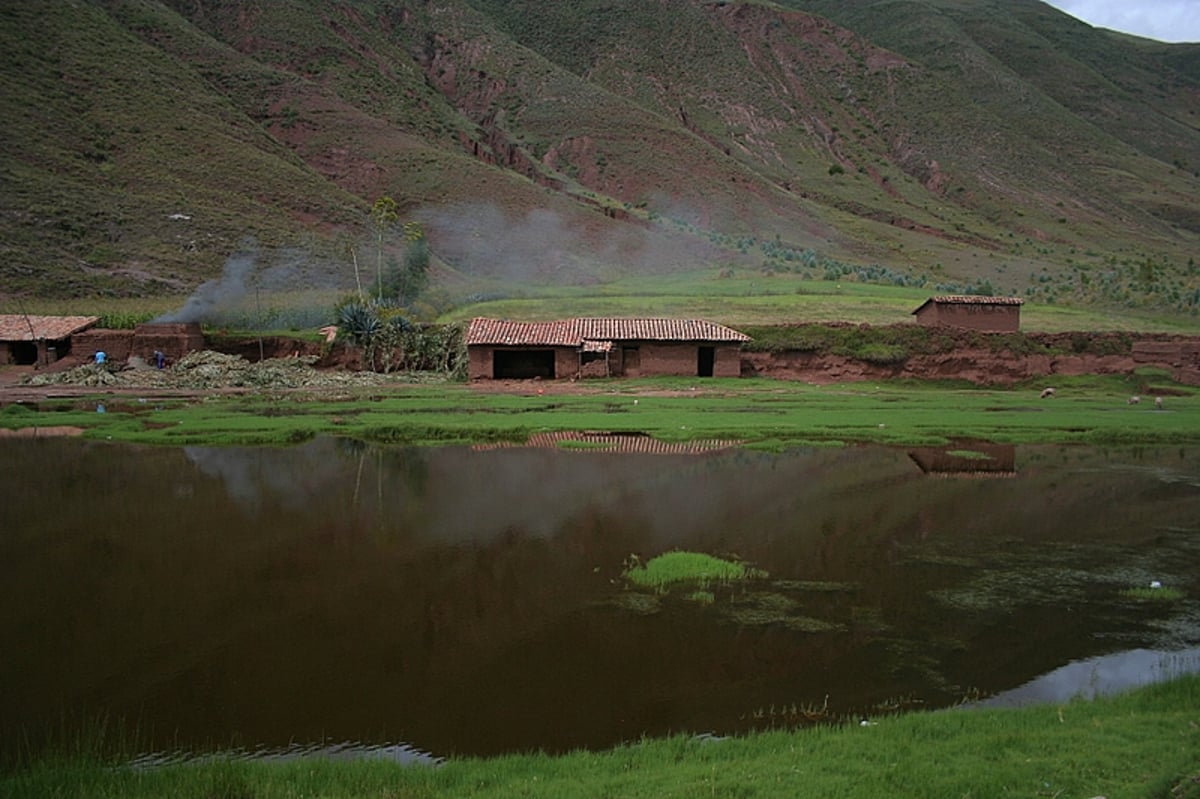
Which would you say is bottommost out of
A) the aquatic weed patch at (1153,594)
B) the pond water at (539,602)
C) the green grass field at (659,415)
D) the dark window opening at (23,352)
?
the aquatic weed patch at (1153,594)

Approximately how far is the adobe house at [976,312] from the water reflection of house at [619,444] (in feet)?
70.5

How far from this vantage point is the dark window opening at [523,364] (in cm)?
4051

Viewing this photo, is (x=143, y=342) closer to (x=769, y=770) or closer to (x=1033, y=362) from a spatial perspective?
(x=1033, y=362)

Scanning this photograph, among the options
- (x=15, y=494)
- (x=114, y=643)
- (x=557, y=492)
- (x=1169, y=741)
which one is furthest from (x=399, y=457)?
(x=1169, y=741)

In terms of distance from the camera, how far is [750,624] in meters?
9.66

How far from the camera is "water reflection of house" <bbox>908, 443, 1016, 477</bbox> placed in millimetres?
19344

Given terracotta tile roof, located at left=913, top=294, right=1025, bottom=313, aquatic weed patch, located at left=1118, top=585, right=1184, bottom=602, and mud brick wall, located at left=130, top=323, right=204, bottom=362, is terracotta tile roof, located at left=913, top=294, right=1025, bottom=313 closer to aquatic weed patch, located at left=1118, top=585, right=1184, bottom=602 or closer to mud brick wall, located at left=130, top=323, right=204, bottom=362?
aquatic weed patch, located at left=1118, top=585, right=1184, bottom=602

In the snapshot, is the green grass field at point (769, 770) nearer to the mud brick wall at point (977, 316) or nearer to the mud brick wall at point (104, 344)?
the mud brick wall at point (977, 316)

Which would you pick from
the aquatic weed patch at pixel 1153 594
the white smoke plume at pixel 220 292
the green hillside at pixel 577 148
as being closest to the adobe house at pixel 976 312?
the green hillside at pixel 577 148

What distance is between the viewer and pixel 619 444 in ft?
73.3

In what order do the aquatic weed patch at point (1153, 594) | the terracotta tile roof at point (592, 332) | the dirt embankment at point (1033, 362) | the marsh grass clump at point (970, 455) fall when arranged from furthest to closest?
the dirt embankment at point (1033, 362) → the terracotta tile roof at point (592, 332) → the marsh grass clump at point (970, 455) → the aquatic weed patch at point (1153, 594)

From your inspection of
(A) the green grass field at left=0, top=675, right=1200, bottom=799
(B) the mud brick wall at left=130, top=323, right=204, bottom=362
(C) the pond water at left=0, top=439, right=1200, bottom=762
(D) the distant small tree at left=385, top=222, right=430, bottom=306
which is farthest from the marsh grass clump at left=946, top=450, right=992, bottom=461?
(D) the distant small tree at left=385, top=222, right=430, bottom=306

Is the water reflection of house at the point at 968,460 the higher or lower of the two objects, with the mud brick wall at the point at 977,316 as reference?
lower

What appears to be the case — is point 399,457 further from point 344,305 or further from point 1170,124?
point 1170,124
